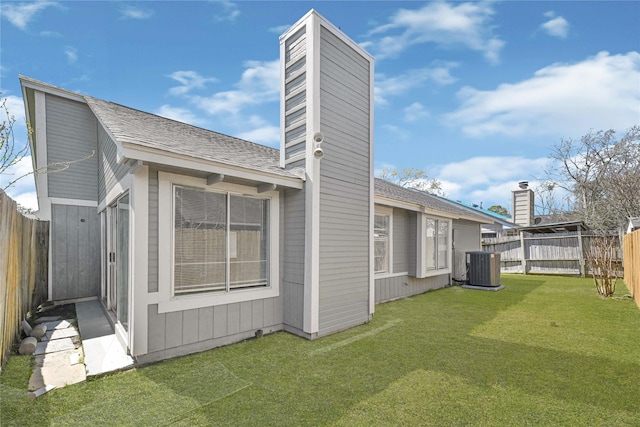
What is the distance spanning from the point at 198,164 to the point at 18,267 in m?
3.35

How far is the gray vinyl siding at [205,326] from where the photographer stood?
3.57 m

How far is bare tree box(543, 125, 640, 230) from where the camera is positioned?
12.2 metres

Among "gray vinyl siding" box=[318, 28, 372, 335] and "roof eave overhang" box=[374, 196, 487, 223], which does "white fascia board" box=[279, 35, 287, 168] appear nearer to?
"gray vinyl siding" box=[318, 28, 372, 335]

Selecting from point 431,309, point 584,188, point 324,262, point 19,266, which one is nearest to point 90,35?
point 19,266

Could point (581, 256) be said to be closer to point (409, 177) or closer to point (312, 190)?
point (312, 190)

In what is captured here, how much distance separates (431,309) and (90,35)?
28.9 feet

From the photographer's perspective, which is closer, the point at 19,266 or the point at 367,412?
the point at 367,412

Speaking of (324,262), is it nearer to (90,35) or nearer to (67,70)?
(90,35)

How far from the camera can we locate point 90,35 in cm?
610

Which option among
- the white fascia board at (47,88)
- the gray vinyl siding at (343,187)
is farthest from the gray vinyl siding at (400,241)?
the white fascia board at (47,88)

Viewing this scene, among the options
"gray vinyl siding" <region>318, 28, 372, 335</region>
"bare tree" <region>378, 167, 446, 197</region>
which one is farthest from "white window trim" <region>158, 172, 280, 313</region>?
"bare tree" <region>378, 167, 446, 197</region>

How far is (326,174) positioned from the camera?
4871mm

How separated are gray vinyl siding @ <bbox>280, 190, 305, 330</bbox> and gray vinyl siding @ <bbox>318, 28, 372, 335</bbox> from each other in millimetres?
308

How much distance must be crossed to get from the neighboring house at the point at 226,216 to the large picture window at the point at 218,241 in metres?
0.01
